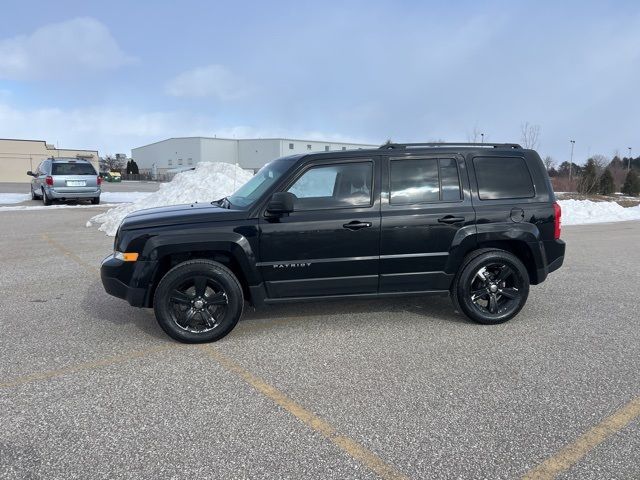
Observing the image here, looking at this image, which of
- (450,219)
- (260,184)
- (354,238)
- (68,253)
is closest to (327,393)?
(354,238)

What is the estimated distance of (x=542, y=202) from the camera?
4.90 m

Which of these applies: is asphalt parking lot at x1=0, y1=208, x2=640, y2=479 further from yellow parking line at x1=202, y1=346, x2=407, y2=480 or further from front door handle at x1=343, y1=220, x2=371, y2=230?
front door handle at x1=343, y1=220, x2=371, y2=230

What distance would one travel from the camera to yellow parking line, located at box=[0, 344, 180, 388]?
360cm

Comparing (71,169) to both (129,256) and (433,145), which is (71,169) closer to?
(129,256)

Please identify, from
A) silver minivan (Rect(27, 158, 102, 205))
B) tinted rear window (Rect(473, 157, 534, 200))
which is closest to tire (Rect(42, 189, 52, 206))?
silver minivan (Rect(27, 158, 102, 205))

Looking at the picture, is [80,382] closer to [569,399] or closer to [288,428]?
[288,428]

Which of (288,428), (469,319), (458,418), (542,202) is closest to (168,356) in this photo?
(288,428)

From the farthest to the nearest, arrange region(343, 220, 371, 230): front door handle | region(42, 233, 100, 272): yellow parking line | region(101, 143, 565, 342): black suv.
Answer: region(42, 233, 100, 272): yellow parking line < region(343, 220, 371, 230): front door handle < region(101, 143, 565, 342): black suv

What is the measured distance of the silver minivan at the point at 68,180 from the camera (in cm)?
1733

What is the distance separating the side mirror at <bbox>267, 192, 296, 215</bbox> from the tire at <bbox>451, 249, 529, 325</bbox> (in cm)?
195

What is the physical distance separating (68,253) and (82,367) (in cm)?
569

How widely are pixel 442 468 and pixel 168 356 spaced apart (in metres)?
2.55

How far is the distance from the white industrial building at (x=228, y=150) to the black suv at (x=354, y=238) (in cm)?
7672

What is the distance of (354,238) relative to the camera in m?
4.46
